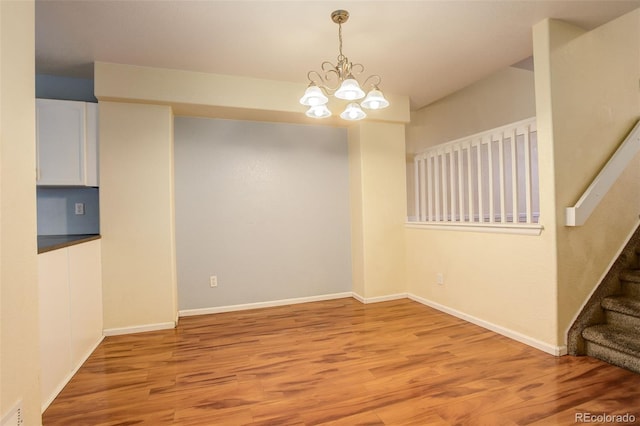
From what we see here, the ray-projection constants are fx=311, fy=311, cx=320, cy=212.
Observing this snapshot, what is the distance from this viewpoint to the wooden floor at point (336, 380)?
1.67 meters

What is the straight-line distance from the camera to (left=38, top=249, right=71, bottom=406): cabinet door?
1.79 metres

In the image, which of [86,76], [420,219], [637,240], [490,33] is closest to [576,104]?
[490,33]

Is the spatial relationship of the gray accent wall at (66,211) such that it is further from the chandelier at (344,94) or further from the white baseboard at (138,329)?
the chandelier at (344,94)

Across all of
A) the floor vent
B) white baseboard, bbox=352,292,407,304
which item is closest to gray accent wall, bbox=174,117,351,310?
white baseboard, bbox=352,292,407,304

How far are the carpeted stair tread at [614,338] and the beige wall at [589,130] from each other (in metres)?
0.15

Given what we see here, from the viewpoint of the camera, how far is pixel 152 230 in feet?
9.84

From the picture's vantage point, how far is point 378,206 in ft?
12.4

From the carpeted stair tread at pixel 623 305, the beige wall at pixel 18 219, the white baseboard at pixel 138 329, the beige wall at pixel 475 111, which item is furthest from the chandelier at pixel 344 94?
the beige wall at pixel 475 111

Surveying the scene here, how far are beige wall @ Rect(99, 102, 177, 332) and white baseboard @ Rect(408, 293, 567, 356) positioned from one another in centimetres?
277

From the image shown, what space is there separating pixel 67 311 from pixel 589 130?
403cm

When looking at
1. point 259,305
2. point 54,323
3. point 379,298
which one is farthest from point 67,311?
point 379,298

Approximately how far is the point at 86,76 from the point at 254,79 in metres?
1.68

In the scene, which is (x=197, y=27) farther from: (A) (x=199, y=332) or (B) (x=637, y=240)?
(B) (x=637, y=240)

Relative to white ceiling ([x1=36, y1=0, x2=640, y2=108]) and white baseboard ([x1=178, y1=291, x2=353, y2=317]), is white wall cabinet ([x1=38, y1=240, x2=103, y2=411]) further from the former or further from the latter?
white ceiling ([x1=36, y1=0, x2=640, y2=108])
